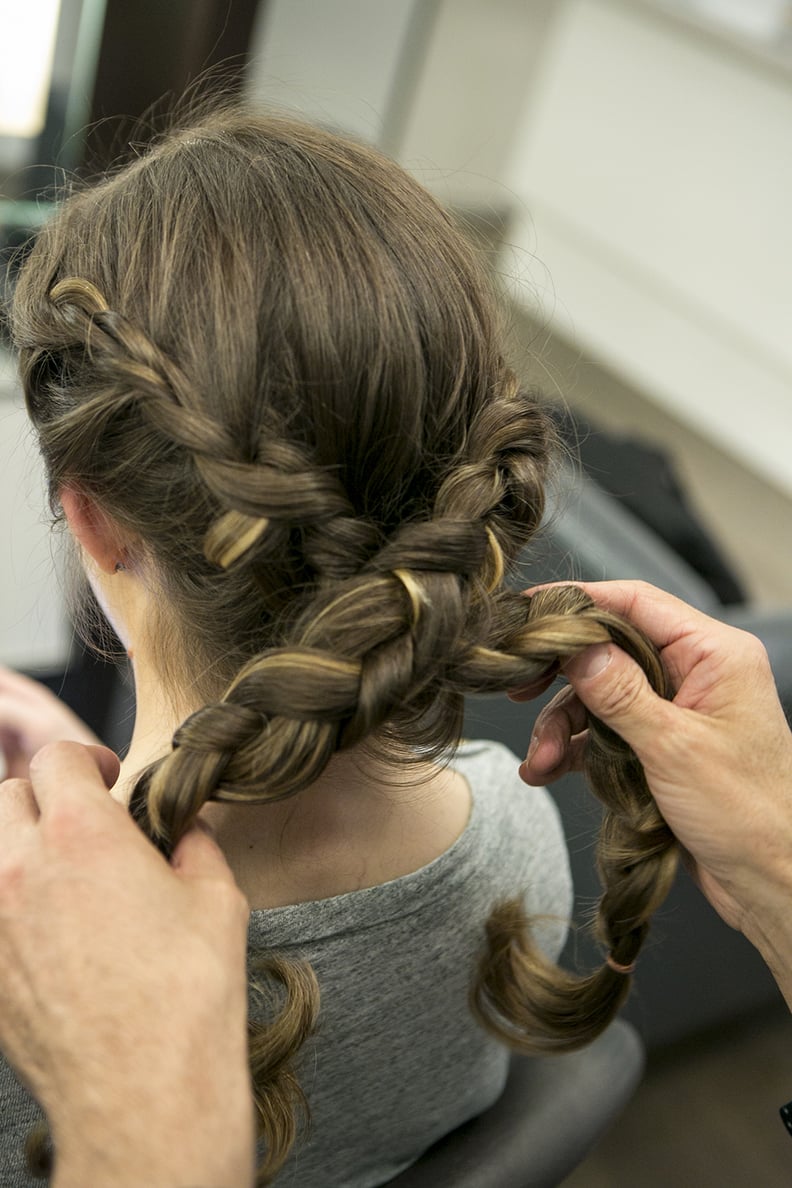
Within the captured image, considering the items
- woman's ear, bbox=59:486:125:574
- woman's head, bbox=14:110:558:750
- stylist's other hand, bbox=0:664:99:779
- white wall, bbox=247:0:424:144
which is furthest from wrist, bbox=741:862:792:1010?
white wall, bbox=247:0:424:144

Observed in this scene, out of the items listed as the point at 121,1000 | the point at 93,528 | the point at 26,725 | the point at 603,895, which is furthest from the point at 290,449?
the point at 26,725

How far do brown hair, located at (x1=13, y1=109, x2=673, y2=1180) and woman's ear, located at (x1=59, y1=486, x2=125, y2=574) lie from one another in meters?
0.02

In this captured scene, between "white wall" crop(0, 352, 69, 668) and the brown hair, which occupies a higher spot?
the brown hair

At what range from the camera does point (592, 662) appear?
775 millimetres

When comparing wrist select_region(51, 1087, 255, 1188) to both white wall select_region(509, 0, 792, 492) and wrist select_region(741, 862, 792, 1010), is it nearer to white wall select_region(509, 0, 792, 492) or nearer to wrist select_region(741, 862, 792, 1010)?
wrist select_region(741, 862, 792, 1010)

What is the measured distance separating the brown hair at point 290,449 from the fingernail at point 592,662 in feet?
0.07

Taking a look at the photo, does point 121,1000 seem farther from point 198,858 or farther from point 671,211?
point 671,211

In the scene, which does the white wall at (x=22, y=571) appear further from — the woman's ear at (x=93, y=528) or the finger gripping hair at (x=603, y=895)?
the finger gripping hair at (x=603, y=895)

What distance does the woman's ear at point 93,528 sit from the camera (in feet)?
2.59

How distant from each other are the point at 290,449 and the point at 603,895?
1.45 feet

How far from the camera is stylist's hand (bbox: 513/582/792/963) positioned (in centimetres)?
79

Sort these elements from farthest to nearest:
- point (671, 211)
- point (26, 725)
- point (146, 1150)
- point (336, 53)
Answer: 1. point (336, 53)
2. point (671, 211)
3. point (26, 725)
4. point (146, 1150)

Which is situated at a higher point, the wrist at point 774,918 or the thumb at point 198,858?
the thumb at point 198,858

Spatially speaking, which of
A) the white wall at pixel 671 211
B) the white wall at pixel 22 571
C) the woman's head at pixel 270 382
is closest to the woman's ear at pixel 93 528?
the woman's head at pixel 270 382
